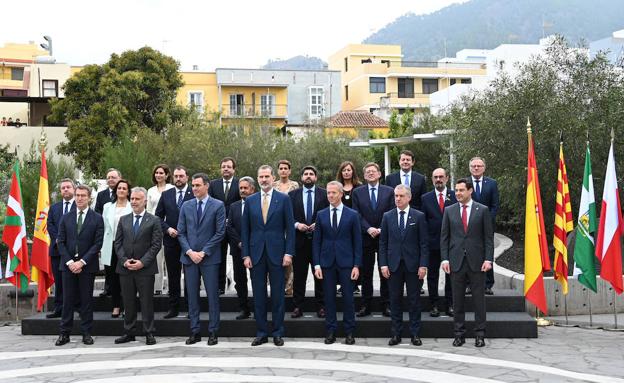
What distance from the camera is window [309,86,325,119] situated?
184 feet

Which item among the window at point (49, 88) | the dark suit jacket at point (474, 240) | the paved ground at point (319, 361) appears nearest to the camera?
the paved ground at point (319, 361)

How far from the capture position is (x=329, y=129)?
3950cm

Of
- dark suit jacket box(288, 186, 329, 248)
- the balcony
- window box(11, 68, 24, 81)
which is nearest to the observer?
dark suit jacket box(288, 186, 329, 248)

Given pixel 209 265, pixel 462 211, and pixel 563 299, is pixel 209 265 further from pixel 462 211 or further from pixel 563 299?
pixel 563 299

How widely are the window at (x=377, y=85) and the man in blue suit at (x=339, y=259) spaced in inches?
2167

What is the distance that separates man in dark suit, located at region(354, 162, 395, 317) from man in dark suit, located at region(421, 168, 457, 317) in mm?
Result: 526

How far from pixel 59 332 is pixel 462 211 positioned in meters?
5.67

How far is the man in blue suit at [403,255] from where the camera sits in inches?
381

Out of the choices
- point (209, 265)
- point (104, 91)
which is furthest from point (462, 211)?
point (104, 91)

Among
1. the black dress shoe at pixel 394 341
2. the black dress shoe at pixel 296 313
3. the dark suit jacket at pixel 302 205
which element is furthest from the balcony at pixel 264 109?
the black dress shoe at pixel 394 341

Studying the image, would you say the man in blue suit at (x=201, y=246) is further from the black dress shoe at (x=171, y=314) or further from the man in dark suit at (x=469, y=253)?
the man in dark suit at (x=469, y=253)

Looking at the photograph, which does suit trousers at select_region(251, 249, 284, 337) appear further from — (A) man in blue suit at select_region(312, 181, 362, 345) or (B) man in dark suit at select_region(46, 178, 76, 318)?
(B) man in dark suit at select_region(46, 178, 76, 318)

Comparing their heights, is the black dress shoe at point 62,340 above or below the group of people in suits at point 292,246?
below

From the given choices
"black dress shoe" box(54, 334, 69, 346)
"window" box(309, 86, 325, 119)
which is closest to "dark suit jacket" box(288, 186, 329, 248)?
"black dress shoe" box(54, 334, 69, 346)
